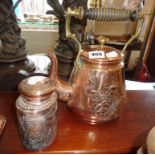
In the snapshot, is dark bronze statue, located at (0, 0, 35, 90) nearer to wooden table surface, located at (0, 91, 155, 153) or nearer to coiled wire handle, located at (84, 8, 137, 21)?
wooden table surface, located at (0, 91, 155, 153)

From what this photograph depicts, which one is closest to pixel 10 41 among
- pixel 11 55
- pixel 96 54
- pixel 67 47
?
pixel 11 55

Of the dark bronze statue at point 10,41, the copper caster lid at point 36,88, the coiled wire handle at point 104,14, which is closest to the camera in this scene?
the copper caster lid at point 36,88

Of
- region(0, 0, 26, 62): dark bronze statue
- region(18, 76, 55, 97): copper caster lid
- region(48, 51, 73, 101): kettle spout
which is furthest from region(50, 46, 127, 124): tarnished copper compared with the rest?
region(0, 0, 26, 62): dark bronze statue

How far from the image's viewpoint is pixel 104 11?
1.61 ft

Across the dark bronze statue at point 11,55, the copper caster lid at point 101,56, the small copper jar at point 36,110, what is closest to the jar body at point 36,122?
the small copper jar at point 36,110

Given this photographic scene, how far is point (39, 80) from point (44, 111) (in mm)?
68

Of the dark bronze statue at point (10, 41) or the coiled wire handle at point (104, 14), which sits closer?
the coiled wire handle at point (104, 14)

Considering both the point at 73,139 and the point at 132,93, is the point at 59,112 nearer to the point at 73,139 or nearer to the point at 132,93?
the point at 73,139

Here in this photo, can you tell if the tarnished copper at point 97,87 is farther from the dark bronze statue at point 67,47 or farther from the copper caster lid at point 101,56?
the dark bronze statue at point 67,47

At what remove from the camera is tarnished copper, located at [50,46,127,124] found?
0.47 meters

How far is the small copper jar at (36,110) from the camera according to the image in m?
0.39

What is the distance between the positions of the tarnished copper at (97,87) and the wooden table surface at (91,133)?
0.04m

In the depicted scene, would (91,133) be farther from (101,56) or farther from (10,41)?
(10,41)

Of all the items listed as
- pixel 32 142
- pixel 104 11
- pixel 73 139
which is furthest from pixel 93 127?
pixel 104 11
